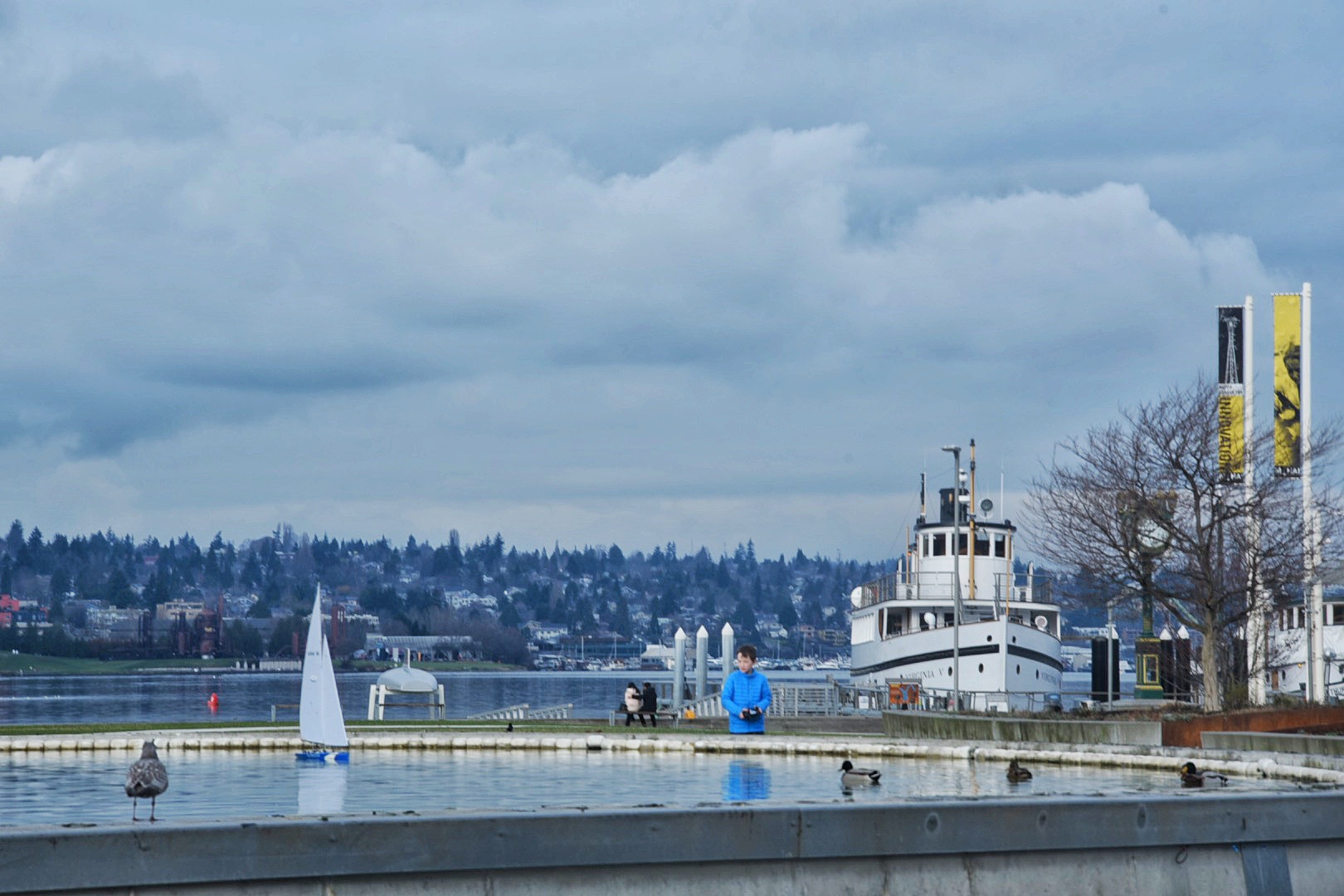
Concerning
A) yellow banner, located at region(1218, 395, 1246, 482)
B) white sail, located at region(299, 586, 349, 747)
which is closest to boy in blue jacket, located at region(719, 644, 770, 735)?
white sail, located at region(299, 586, 349, 747)

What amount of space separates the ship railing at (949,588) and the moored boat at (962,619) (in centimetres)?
4

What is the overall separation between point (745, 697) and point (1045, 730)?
20.9 feet

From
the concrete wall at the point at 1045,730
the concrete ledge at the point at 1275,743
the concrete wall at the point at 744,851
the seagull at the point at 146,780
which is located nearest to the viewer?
the concrete wall at the point at 744,851

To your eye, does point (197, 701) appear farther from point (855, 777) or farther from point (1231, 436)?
point (855, 777)

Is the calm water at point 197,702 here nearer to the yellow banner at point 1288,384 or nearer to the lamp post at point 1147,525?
the lamp post at point 1147,525

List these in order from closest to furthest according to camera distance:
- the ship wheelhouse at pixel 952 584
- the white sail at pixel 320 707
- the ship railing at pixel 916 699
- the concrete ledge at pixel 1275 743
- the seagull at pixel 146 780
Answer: the seagull at pixel 146 780 < the concrete ledge at pixel 1275 743 < the white sail at pixel 320 707 < the ship railing at pixel 916 699 < the ship wheelhouse at pixel 952 584

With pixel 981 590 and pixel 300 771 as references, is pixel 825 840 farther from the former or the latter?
pixel 981 590

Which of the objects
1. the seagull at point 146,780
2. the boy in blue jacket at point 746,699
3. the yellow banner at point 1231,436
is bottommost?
the seagull at point 146,780

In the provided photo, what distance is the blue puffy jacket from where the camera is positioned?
16.9 m

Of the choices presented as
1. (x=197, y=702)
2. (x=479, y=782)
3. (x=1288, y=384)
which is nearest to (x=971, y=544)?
(x=1288, y=384)

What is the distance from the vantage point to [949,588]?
5947cm

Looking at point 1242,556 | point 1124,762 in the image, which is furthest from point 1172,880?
point 1242,556

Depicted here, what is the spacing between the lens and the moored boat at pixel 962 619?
53.8m

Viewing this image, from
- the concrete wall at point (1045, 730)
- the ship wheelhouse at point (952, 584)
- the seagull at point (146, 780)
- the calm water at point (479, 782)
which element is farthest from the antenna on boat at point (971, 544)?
the seagull at point (146, 780)
